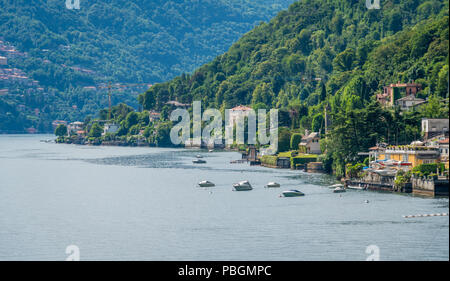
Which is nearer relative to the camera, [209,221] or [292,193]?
[209,221]

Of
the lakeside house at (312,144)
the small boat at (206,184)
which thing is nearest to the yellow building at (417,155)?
the small boat at (206,184)

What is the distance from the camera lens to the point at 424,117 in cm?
9981

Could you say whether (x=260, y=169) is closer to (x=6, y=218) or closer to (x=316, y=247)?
(x=6, y=218)

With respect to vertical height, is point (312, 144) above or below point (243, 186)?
above

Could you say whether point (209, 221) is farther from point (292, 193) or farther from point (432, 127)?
point (432, 127)

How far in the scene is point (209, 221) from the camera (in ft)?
221

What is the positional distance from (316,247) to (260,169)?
225 feet

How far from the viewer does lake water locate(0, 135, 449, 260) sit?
53.9m

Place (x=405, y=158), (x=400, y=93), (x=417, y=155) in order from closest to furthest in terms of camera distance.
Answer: (x=417, y=155) < (x=405, y=158) < (x=400, y=93)

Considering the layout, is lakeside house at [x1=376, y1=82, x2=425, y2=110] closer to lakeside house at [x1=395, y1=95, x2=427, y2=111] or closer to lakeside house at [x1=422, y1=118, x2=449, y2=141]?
lakeside house at [x1=395, y1=95, x2=427, y2=111]

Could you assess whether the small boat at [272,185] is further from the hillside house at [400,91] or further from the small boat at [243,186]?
the hillside house at [400,91]

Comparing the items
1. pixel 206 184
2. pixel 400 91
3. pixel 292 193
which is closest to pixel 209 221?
pixel 292 193
